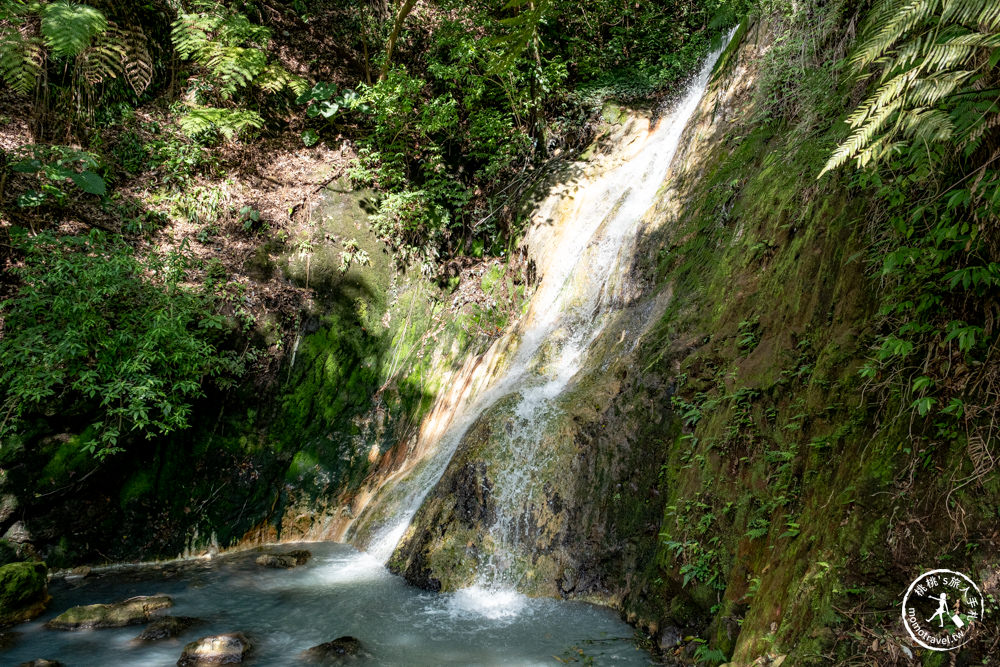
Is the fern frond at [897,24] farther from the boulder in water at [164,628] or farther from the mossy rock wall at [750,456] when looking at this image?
the boulder in water at [164,628]

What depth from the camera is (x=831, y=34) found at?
530 centimetres

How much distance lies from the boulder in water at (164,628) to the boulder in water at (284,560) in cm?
168

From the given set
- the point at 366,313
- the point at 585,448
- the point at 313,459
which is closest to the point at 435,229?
the point at 366,313

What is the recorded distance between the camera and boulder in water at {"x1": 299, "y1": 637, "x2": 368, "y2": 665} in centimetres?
448

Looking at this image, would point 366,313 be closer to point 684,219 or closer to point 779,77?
point 684,219

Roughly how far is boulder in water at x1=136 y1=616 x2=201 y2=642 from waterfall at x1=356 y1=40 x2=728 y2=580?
223cm

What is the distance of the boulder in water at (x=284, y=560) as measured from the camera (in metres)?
6.92

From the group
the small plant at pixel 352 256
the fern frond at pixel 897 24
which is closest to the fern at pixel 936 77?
the fern frond at pixel 897 24

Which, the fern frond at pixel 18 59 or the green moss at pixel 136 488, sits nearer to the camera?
the green moss at pixel 136 488

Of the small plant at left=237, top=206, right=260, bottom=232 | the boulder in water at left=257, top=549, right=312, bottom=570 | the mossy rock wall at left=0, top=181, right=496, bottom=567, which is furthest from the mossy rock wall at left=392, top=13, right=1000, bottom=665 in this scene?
the small plant at left=237, top=206, right=260, bottom=232

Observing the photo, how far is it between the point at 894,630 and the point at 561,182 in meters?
8.78

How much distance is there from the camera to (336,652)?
4.57m

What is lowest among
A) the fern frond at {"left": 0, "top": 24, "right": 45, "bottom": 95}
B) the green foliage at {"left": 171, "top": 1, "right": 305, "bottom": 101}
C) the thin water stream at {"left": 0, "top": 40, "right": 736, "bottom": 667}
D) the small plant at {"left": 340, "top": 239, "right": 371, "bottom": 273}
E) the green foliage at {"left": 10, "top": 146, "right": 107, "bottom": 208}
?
the thin water stream at {"left": 0, "top": 40, "right": 736, "bottom": 667}

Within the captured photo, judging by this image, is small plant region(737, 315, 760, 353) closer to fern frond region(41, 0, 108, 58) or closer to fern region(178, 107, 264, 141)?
fern region(178, 107, 264, 141)
